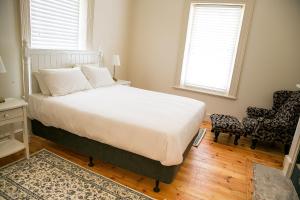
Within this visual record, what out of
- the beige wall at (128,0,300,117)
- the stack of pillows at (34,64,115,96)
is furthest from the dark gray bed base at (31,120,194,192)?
the beige wall at (128,0,300,117)

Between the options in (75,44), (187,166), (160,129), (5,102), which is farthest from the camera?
(75,44)

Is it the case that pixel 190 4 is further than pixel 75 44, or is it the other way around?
pixel 190 4

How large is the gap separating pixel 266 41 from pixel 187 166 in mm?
2647

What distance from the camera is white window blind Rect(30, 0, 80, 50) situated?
9.36ft

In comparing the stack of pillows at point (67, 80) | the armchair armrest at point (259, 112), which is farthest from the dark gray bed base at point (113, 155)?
the armchair armrest at point (259, 112)

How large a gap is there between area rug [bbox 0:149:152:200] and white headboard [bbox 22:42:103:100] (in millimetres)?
949

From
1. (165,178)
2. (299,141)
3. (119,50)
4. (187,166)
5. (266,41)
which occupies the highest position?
(266,41)

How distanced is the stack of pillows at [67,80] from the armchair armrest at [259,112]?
2.63 m

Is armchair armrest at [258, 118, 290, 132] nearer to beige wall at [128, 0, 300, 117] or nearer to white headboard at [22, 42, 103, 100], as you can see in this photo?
beige wall at [128, 0, 300, 117]

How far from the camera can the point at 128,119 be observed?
2.08 meters

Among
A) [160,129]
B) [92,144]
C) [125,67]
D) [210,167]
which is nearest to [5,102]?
[92,144]

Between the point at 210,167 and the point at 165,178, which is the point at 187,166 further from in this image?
the point at 165,178

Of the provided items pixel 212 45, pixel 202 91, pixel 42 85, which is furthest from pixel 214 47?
pixel 42 85

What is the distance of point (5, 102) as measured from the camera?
2.22m
